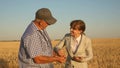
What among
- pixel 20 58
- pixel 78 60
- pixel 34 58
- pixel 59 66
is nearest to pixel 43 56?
pixel 34 58

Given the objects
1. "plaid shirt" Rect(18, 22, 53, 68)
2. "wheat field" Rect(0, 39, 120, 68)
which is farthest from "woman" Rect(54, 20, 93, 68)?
"wheat field" Rect(0, 39, 120, 68)

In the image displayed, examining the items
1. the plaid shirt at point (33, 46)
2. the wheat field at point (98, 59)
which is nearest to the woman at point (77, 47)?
the plaid shirt at point (33, 46)

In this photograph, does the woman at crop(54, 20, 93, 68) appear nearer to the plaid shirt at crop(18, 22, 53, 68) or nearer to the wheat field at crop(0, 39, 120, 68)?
the plaid shirt at crop(18, 22, 53, 68)

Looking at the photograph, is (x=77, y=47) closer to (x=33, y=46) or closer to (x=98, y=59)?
(x=33, y=46)

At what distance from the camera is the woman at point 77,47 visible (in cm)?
607

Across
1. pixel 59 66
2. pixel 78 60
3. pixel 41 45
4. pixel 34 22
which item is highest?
pixel 34 22

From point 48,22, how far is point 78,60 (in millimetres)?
1145

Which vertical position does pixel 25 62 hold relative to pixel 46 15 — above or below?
below

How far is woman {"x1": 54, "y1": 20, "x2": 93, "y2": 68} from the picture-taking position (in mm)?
6066

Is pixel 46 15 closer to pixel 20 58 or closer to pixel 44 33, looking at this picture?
pixel 44 33

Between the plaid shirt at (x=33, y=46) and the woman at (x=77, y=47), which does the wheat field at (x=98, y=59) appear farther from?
the plaid shirt at (x=33, y=46)

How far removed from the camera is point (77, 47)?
245 inches

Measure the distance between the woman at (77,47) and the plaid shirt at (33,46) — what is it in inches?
25.7

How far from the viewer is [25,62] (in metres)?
5.41
